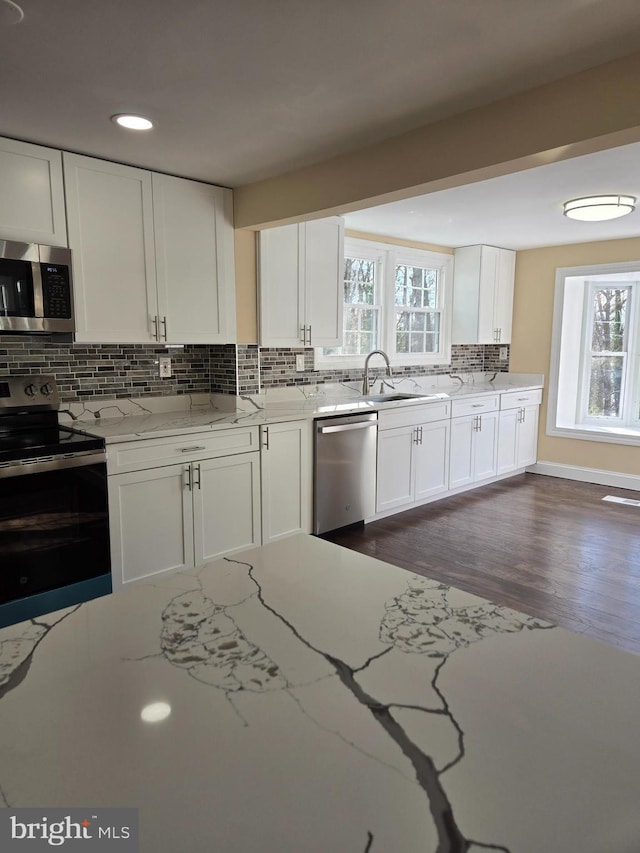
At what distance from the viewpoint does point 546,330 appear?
19.0 ft

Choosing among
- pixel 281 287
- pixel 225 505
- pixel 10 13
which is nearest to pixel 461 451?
pixel 281 287

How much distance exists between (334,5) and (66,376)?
2267 mm

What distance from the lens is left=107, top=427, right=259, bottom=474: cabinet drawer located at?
8.93ft

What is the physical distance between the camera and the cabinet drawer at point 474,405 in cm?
485

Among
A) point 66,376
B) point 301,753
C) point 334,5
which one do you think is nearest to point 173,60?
point 334,5

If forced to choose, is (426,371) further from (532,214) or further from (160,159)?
(160,159)

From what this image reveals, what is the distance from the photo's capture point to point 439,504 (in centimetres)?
481

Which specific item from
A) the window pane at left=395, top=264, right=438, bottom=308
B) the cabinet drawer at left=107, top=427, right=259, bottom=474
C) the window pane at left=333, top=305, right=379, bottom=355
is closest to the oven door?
the cabinet drawer at left=107, top=427, right=259, bottom=474

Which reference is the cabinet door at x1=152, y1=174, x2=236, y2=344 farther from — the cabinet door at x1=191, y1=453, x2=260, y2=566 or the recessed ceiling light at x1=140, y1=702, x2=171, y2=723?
the recessed ceiling light at x1=140, y1=702, x2=171, y2=723

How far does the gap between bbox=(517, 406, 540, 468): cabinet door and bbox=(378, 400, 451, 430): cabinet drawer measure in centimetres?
131

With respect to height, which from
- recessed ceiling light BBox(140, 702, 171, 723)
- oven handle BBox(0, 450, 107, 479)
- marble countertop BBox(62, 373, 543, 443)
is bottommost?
oven handle BBox(0, 450, 107, 479)

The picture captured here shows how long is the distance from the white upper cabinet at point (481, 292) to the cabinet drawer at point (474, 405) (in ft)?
2.31

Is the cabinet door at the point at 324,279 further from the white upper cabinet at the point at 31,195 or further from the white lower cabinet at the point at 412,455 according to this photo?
the white upper cabinet at the point at 31,195

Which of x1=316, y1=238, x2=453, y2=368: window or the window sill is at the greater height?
x1=316, y1=238, x2=453, y2=368: window
